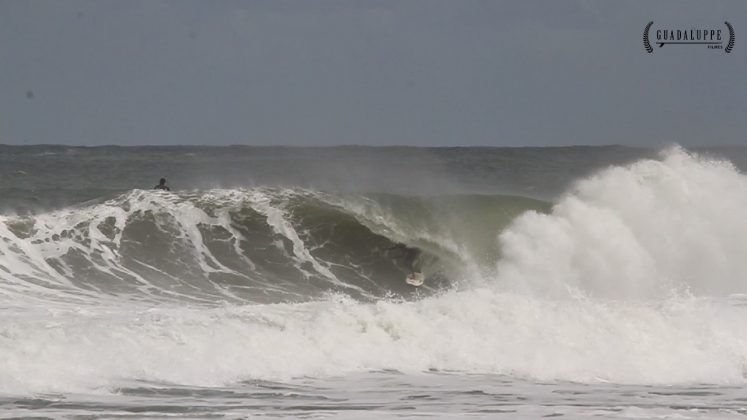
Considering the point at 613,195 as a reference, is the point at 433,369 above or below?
below

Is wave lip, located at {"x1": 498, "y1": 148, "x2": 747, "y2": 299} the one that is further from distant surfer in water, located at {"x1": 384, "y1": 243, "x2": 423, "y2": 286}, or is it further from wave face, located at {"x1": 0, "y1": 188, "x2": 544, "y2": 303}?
distant surfer in water, located at {"x1": 384, "y1": 243, "x2": 423, "y2": 286}

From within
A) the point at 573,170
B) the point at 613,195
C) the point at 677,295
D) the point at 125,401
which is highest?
the point at 573,170

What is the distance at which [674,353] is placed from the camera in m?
16.8

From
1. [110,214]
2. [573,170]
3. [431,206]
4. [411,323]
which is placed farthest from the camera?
[573,170]

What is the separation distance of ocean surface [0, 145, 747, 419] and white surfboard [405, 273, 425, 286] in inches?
5.0

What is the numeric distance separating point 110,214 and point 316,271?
4438 millimetres

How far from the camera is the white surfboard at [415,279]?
22297mm

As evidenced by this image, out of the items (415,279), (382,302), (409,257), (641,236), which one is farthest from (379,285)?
(641,236)

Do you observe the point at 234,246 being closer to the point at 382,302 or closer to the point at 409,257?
the point at 409,257

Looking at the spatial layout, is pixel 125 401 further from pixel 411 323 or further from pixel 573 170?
pixel 573 170

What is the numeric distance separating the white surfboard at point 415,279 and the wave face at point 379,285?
21 cm

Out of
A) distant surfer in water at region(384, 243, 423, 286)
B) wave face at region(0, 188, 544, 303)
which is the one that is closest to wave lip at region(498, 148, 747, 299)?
wave face at region(0, 188, 544, 303)

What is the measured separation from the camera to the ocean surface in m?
13.7

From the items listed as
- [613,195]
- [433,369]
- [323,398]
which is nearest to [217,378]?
[323,398]
